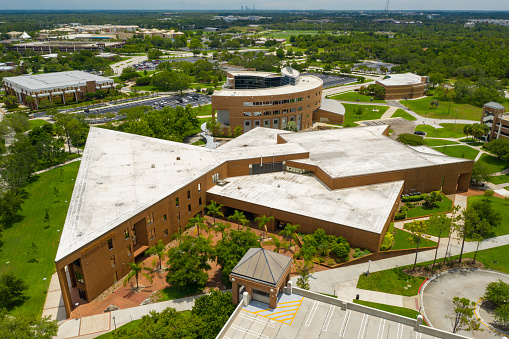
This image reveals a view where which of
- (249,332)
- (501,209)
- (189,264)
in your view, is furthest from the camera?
(501,209)

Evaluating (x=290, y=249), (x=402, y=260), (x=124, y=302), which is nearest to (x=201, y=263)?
(x=124, y=302)

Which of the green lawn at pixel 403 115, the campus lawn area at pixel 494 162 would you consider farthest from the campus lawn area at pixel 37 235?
the green lawn at pixel 403 115

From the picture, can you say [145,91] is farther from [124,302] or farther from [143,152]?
[124,302]

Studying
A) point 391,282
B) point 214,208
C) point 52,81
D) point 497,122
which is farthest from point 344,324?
point 52,81

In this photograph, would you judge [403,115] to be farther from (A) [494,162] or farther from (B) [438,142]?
(A) [494,162]

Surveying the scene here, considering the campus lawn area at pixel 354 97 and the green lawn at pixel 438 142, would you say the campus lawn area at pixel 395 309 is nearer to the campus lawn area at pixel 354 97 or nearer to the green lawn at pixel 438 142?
the green lawn at pixel 438 142

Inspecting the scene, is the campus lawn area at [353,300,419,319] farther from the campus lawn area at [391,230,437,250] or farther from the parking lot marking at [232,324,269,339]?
the parking lot marking at [232,324,269,339]
